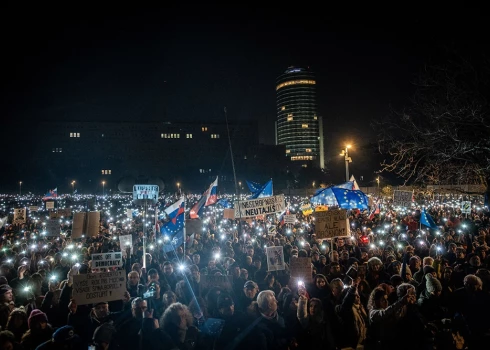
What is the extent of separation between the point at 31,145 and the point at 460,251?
Result: 107564 mm

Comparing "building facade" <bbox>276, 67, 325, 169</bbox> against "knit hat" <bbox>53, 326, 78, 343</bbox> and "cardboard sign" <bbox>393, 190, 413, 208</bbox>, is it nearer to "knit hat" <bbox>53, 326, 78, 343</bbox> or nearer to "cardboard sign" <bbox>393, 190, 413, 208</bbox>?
"cardboard sign" <bbox>393, 190, 413, 208</bbox>

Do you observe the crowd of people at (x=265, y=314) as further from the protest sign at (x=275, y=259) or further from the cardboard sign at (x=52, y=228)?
the cardboard sign at (x=52, y=228)

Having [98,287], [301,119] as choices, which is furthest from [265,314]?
[301,119]

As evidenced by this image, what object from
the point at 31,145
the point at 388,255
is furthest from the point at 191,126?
the point at 388,255

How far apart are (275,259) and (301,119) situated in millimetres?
154719

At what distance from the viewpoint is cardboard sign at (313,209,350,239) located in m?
9.00

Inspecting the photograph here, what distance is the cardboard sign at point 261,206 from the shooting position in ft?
39.0

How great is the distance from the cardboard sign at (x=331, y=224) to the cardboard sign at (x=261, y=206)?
284cm

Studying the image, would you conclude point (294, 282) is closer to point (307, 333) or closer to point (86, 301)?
point (307, 333)

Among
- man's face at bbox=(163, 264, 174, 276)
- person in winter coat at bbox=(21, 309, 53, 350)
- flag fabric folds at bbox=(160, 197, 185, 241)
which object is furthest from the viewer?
flag fabric folds at bbox=(160, 197, 185, 241)

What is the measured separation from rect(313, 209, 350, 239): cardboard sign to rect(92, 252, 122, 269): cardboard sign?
4.71m

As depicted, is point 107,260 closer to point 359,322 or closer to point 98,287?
point 98,287

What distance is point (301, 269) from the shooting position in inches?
283

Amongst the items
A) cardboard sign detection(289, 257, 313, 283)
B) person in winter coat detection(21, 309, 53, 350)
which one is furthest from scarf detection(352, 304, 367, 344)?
person in winter coat detection(21, 309, 53, 350)
